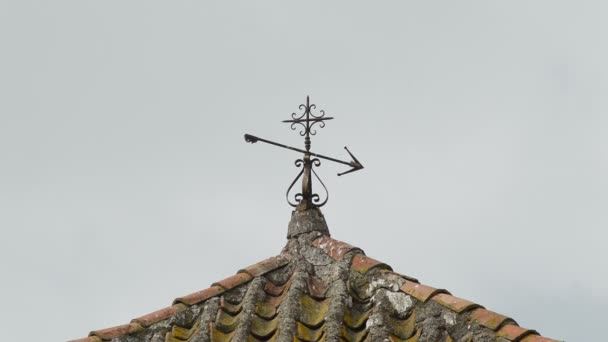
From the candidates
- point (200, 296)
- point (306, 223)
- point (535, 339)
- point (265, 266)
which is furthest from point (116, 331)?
point (535, 339)

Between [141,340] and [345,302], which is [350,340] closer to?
[345,302]

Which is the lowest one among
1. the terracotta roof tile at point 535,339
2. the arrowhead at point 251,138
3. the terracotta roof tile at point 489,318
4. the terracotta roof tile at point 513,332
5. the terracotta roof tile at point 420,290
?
the terracotta roof tile at point 535,339

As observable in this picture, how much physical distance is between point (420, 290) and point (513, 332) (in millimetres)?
700

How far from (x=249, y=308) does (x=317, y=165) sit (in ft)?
4.36

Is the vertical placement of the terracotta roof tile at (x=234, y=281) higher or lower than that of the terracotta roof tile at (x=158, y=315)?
higher

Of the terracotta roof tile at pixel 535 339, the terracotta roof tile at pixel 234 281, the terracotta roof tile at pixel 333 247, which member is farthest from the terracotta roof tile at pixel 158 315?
the terracotta roof tile at pixel 535 339

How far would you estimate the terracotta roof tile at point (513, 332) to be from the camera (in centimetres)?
537

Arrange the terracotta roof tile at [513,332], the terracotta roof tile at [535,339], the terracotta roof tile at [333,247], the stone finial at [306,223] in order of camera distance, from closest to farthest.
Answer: the terracotta roof tile at [535,339]
the terracotta roof tile at [513,332]
the terracotta roof tile at [333,247]
the stone finial at [306,223]

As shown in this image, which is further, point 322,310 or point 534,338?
point 322,310

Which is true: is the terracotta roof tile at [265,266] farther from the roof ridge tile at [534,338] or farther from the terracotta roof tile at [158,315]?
the roof ridge tile at [534,338]

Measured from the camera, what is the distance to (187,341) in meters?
5.98

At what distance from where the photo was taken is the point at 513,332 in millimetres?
5418

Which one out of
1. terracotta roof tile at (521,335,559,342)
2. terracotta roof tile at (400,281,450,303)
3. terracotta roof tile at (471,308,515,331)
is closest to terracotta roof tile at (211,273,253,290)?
terracotta roof tile at (400,281,450,303)

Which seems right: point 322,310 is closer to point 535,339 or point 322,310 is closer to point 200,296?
point 200,296
